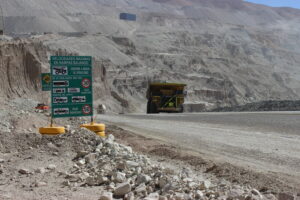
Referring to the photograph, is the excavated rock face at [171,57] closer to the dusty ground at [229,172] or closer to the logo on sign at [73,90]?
the logo on sign at [73,90]

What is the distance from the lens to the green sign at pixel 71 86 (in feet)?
35.3

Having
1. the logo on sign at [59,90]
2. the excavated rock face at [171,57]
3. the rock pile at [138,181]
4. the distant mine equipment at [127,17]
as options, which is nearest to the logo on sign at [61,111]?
the logo on sign at [59,90]

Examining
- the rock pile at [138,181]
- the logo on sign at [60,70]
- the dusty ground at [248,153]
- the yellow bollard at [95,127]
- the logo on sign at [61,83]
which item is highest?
the logo on sign at [60,70]

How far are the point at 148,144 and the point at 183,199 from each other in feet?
23.4

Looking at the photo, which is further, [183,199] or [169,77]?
[169,77]

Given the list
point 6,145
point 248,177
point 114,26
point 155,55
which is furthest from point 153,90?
point 114,26

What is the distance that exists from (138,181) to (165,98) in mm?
29878

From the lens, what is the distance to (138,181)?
6.32m

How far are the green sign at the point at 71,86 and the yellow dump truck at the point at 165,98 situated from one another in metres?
23.9

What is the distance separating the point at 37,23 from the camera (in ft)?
381

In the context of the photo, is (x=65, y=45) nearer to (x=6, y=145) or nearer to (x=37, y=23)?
(x=37, y=23)

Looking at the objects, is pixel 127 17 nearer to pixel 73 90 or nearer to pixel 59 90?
pixel 73 90

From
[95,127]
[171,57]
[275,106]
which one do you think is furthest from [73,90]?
Result: [171,57]

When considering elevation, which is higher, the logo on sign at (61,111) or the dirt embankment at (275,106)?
the logo on sign at (61,111)
